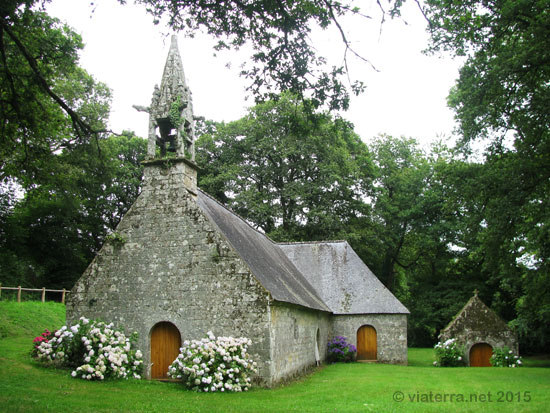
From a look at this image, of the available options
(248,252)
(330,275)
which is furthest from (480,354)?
(248,252)

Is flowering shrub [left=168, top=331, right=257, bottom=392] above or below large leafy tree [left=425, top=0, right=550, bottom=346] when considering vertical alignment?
below

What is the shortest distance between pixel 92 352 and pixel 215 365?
3.14m

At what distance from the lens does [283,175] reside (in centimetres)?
3206

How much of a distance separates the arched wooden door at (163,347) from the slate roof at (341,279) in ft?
35.3

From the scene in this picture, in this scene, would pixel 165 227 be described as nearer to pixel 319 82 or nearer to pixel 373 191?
pixel 319 82

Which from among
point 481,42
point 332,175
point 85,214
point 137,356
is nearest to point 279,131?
point 332,175

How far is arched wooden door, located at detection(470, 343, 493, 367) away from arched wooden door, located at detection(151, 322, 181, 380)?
14599 mm

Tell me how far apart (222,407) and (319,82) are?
6674mm

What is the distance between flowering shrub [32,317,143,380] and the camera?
39.0 ft

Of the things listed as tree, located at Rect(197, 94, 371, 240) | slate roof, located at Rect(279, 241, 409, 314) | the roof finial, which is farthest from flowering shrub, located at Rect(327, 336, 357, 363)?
the roof finial

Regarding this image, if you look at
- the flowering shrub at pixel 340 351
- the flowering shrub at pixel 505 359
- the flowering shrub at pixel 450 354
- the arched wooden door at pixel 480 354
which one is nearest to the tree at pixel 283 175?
the flowering shrub at pixel 340 351

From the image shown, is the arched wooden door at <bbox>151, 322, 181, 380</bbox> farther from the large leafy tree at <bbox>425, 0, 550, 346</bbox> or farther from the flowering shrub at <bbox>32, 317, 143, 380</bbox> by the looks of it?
the large leafy tree at <bbox>425, 0, 550, 346</bbox>

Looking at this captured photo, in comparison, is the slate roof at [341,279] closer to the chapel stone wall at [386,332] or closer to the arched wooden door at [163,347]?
the chapel stone wall at [386,332]

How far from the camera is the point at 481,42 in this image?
1285 centimetres
